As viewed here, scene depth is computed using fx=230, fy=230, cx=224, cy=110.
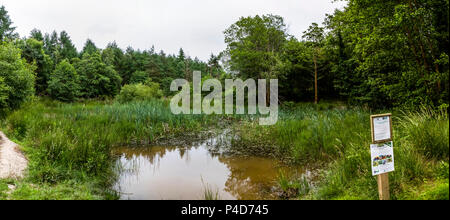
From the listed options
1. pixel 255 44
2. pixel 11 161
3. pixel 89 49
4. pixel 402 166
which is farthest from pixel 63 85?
pixel 402 166

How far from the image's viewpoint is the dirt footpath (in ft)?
12.7

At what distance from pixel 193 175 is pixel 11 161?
3508 mm

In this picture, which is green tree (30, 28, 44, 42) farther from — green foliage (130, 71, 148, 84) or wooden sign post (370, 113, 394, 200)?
wooden sign post (370, 113, 394, 200)

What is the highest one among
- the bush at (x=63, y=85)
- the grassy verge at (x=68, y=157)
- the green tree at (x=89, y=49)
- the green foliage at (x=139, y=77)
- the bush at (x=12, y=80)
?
the green tree at (x=89, y=49)

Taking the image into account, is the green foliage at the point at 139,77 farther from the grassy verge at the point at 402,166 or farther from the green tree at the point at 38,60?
the grassy verge at the point at 402,166

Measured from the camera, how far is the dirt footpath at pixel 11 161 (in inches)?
152

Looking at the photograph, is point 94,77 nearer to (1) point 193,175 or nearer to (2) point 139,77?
(2) point 139,77

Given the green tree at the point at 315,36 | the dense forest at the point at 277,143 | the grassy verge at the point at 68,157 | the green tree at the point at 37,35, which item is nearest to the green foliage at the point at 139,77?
the green tree at the point at 37,35

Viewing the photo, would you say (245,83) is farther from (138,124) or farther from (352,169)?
(352,169)

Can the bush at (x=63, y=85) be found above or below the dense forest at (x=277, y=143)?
above

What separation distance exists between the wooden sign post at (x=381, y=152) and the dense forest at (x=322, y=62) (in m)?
2.11

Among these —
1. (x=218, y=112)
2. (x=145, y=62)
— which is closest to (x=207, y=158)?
(x=218, y=112)
